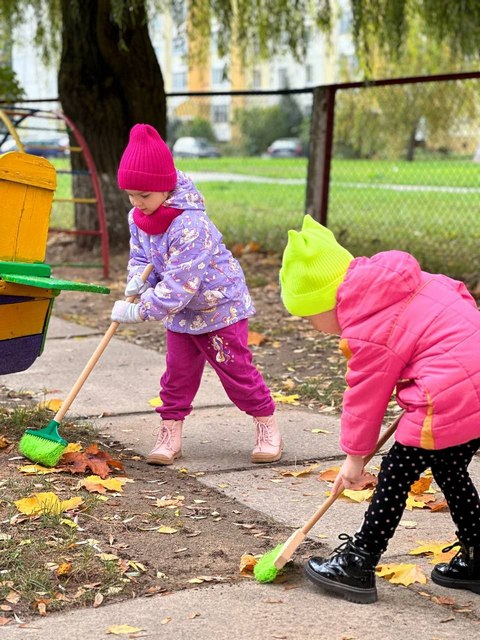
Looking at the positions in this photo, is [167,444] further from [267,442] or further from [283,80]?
[283,80]

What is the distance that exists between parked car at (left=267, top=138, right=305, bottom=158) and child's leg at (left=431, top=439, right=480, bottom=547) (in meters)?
21.7

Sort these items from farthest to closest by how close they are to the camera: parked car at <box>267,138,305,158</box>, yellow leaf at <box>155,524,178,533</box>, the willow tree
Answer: parked car at <box>267,138,305,158</box> < the willow tree < yellow leaf at <box>155,524,178,533</box>

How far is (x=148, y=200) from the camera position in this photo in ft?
12.7

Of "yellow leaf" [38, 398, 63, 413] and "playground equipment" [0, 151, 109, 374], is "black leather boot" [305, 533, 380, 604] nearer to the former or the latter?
"playground equipment" [0, 151, 109, 374]

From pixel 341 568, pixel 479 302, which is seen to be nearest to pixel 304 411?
pixel 341 568

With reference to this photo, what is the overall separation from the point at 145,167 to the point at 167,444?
3.61ft

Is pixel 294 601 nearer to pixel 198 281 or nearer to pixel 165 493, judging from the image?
pixel 165 493

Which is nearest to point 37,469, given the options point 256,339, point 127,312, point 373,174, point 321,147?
point 127,312

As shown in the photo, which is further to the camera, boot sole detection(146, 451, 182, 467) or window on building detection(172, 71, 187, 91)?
window on building detection(172, 71, 187, 91)

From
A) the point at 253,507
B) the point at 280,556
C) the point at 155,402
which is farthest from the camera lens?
the point at 155,402

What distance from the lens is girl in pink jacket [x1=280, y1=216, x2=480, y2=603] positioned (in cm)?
266

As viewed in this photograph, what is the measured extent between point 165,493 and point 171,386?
600 mm

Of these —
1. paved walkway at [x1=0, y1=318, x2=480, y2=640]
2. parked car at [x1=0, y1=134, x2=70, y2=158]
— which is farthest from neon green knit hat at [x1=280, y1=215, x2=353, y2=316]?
parked car at [x1=0, y1=134, x2=70, y2=158]

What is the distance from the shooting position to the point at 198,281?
12.7 ft
